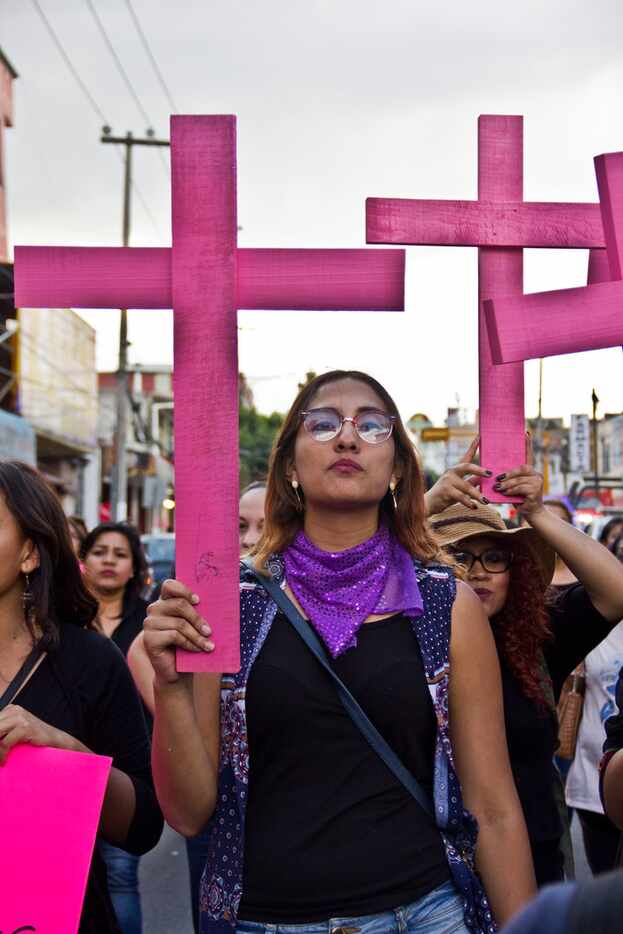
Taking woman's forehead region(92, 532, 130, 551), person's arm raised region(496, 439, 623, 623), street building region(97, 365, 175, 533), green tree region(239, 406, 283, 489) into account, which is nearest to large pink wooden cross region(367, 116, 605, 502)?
person's arm raised region(496, 439, 623, 623)

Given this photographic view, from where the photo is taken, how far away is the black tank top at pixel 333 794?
8.40 ft

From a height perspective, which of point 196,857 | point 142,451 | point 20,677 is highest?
point 142,451

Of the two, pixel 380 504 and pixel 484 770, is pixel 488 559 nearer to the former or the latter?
pixel 380 504

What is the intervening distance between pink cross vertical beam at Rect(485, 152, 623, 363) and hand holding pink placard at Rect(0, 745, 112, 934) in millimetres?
1275

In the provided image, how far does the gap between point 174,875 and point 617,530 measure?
3.60 meters

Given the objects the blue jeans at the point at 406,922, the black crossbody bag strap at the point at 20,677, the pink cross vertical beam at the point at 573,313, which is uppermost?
the pink cross vertical beam at the point at 573,313

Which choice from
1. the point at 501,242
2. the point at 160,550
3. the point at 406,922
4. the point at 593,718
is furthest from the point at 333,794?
the point at 160,550

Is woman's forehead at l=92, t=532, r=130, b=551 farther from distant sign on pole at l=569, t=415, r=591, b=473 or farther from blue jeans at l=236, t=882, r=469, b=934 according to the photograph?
distant sign on pole at l=569, t=415, r=591, b=473

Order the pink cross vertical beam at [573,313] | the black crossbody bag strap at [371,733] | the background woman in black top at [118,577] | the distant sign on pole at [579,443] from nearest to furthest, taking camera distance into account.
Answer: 1. the black crossbody bag strap at [371,733]
2. the pink cross vertical beam at [573,313]
3. the background woman in black top at [118,577]
4. the distant sign on pole at [579,443]

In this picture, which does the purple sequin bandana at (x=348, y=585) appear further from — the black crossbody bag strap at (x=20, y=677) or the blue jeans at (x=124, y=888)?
the blue jeans at (x=124, y=888)

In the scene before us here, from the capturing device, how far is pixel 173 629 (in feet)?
8.23

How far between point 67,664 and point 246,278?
1019 millimetres

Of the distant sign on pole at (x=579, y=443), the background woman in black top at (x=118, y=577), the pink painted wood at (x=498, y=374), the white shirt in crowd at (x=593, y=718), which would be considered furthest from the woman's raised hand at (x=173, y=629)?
the distant sign on pole at (x=579, y=443)

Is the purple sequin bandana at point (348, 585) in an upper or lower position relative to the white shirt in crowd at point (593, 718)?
upper
